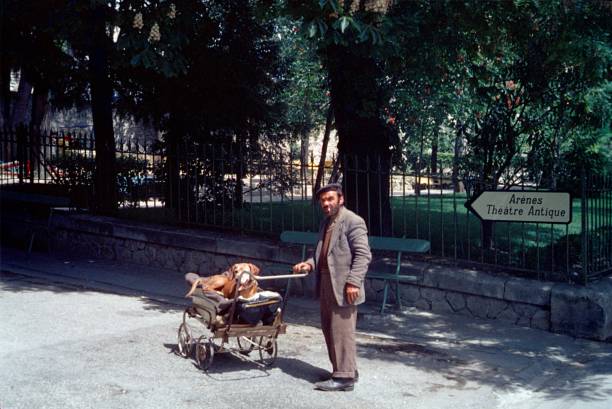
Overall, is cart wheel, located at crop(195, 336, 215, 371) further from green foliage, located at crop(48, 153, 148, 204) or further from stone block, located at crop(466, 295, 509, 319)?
green foliage, located at crop(48, 153, 148, 204)

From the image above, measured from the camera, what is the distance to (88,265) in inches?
469

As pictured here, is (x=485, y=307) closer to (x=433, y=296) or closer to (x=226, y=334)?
(x=433, y=296)

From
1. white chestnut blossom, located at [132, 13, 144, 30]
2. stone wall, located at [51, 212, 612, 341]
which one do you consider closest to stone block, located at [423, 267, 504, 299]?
stone wall, located at [51, 212, 612, 341]

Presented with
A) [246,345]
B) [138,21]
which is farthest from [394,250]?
[138,21]

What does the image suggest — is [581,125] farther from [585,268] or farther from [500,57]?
[585,268]

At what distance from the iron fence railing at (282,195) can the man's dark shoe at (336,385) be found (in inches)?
116

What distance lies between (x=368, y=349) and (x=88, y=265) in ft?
19.7

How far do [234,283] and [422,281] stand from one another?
3302 mm

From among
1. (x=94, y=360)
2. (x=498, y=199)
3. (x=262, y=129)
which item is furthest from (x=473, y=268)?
(x=262, y=129)

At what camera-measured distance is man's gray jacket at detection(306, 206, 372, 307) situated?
6254 mm

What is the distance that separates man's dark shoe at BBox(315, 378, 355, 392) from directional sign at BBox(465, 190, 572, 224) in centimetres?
351

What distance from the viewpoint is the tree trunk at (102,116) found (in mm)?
12422

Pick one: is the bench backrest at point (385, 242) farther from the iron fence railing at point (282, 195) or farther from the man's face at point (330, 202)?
the man's face at point (330, 202)

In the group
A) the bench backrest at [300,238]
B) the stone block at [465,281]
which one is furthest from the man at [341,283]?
the bench backrest at [300,238]
